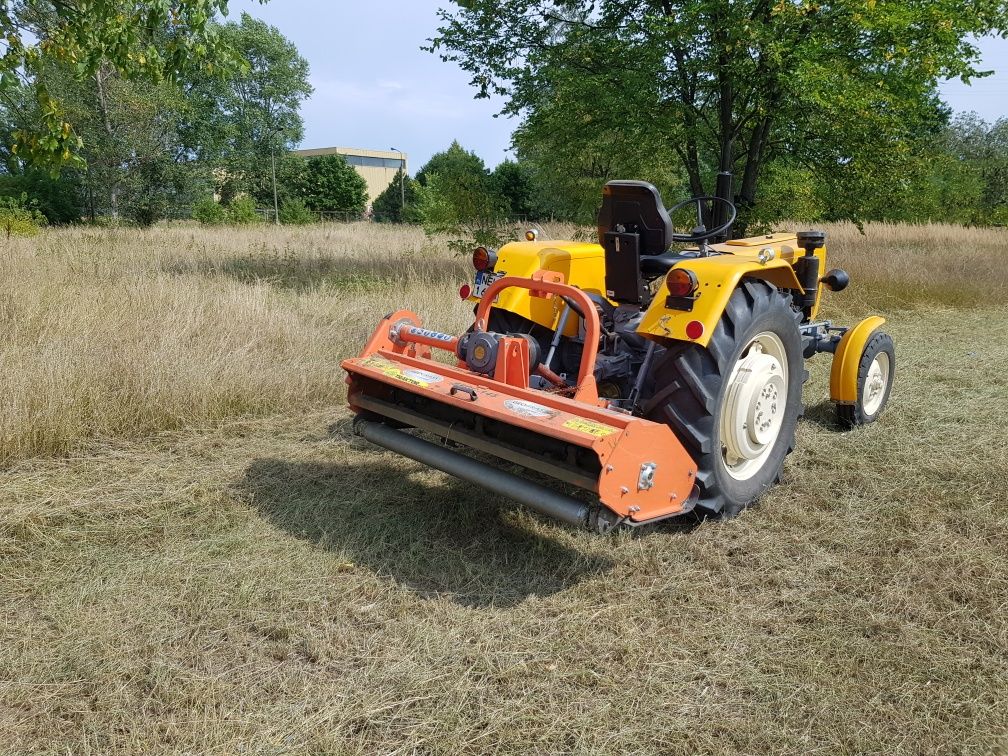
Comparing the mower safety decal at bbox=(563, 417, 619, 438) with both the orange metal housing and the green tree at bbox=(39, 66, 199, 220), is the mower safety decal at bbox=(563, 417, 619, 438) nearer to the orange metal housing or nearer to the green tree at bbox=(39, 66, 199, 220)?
the orange metal housing

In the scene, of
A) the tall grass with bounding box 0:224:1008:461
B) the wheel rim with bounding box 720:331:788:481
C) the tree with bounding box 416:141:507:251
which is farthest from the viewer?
the tree with bounding box 416:141:507:251

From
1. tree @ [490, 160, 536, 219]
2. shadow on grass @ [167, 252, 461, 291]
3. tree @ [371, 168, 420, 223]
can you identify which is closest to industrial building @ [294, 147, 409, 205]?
tree @ [371, 168, 420, 223]

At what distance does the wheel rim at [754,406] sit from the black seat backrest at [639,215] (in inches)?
26.0

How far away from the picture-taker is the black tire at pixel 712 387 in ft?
10.6

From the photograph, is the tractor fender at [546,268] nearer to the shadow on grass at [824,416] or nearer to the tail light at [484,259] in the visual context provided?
the tail light at [484,259]

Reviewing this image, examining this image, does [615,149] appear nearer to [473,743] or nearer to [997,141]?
[473,743]

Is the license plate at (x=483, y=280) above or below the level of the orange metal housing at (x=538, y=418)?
above

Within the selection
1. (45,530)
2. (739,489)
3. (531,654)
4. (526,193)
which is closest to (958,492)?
(739,489)

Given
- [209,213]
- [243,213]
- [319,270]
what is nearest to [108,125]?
[209,213]

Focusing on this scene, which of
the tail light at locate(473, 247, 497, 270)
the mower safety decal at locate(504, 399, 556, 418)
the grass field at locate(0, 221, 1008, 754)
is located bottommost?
the grass field at locate(0, 221, 1008, 754)

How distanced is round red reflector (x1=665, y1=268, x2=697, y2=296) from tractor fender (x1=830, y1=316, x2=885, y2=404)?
2.04 meters

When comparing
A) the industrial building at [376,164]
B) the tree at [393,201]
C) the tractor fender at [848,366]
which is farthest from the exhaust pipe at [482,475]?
the industrial building at [376,164]

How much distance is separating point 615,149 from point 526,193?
76.8ft

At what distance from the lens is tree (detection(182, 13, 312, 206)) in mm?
39906
